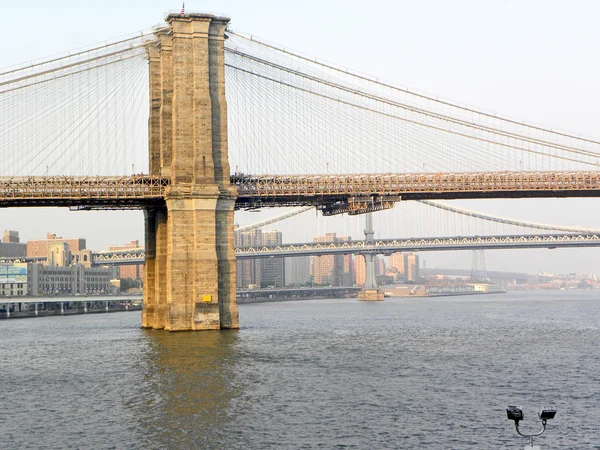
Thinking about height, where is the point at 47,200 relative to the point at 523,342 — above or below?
above

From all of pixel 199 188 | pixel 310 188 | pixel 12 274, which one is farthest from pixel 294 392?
pixel 12 274

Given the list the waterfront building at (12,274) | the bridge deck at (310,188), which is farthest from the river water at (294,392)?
the waterfront building at (12,274)

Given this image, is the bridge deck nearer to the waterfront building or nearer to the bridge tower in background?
the bridge tower in background

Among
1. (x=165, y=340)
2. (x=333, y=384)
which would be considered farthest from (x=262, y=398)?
(x=165, y=340)

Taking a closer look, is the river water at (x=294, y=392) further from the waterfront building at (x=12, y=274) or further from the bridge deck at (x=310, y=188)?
the waterfront building at (x=12, y=274)

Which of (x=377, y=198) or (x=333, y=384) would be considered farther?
(x=377, y=198)

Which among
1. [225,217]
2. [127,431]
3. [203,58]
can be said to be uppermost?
[203,58]

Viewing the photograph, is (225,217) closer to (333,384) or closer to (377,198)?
(377,198)

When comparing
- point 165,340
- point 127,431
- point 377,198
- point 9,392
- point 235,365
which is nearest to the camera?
point 127,431
